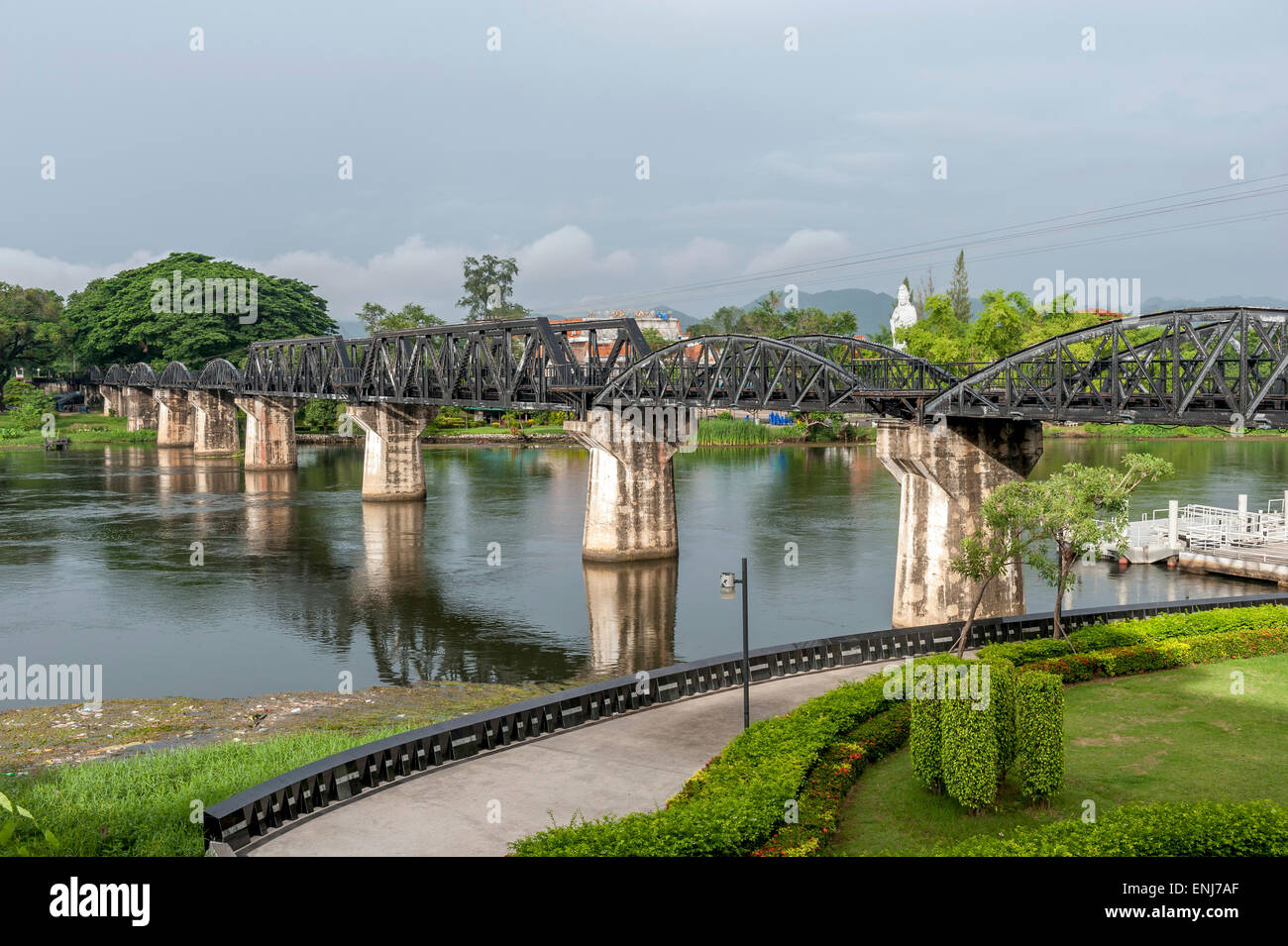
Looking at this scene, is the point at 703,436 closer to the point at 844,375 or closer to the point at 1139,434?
the point at 1139,434

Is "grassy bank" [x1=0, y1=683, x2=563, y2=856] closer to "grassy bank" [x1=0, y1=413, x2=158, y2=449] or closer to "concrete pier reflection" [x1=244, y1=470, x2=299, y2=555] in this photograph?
"concrete pier reflection" [x1=244, y1=470, x2=299, y2=555]

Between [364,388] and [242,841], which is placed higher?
[364,388]

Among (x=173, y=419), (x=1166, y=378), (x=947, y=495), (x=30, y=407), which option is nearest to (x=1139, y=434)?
(x=947, y=495)

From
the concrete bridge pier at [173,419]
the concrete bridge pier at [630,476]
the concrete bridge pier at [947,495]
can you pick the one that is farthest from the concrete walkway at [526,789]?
the concrete bridge pier at [173,419]

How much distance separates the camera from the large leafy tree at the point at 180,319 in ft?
535

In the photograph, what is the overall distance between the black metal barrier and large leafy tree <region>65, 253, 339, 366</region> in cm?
14114

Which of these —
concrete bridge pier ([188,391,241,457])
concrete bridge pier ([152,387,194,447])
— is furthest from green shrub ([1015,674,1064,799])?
concrete bridge pier ([152,387,194,447])

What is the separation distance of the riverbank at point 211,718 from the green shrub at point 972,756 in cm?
1793

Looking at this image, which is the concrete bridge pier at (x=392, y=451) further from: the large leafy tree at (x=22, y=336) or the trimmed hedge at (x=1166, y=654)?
the large leafy tree at (x=22, y=336)
